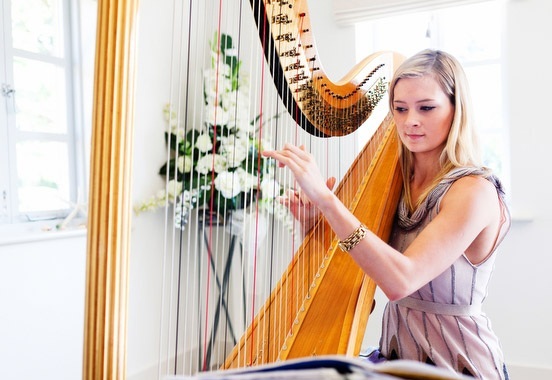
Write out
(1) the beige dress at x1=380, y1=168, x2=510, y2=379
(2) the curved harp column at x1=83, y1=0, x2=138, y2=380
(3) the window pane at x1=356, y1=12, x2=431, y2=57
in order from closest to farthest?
(2) the curved harp column at x1=83, y1=0, x2=138, y2=380 < (1) the beige dress at x1=380, y1=168, x2=510, y2=379 < (3) the window pane at x1=356, y1=12, x2=431, y2=57

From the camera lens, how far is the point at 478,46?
2959 millimetres

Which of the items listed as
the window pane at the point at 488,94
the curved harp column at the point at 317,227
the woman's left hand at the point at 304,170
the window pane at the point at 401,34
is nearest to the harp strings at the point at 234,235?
the curved harp column at the point at 317,227

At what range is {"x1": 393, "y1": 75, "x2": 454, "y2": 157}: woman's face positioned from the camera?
1297 millimetres

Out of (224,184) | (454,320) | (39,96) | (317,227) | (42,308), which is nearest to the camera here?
(454,320)

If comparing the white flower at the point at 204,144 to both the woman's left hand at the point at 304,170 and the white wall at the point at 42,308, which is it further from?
the woman's left hand at the point at 304,170

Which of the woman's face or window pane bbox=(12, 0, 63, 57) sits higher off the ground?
window pane bbox=(12, 0, 63, 57)

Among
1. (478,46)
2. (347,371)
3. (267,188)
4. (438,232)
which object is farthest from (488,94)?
(347,371)

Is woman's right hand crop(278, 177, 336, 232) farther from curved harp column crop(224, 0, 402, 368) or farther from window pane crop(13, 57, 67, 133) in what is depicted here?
window pane crop(13, 57, 67, 133)

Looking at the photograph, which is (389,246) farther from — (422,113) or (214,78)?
(214,78)

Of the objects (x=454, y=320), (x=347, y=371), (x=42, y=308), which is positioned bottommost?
(x=42, y=308)

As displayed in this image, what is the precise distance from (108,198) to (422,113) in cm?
93

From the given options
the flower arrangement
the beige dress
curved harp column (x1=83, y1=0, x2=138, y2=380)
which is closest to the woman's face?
the beige dress

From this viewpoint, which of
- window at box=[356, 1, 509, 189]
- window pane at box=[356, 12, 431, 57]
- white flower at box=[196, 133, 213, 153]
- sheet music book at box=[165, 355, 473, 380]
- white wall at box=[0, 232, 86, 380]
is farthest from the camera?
window pane at box=[356, 12, 431, 57]

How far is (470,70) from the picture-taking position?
2975 mm
